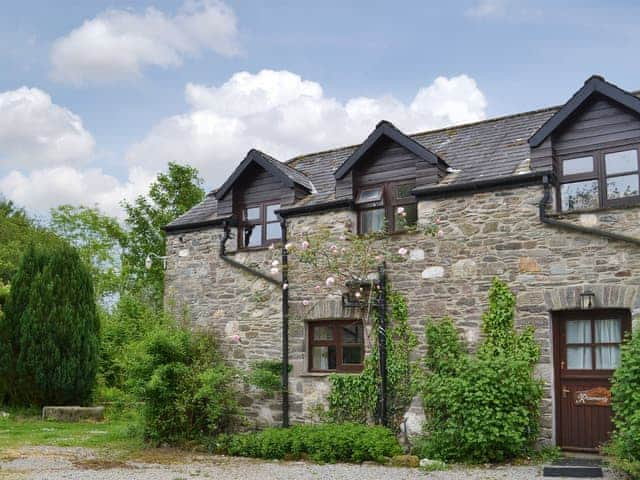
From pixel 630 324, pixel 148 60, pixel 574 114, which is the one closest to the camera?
pixel 630 324

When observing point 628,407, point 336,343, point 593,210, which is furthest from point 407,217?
point 628,407

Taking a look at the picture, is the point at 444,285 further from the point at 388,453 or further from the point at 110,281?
the point at 110,281

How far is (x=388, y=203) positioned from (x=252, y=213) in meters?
3.26

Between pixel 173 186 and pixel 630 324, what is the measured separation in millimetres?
23175

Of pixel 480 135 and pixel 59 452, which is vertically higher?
pixel 480 135

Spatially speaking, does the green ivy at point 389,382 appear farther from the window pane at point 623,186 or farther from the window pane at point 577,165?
the window pane at point 623,186

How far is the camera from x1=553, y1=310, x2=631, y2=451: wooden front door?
1117 cm

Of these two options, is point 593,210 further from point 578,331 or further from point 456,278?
point 456,278

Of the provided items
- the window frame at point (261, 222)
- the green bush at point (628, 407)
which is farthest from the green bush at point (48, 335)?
the green bush at point (628, 407)

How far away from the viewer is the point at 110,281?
107 feet

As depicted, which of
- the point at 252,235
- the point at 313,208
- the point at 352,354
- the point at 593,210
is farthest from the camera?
the point at 252,235

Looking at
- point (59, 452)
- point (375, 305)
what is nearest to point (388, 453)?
point (375, 305)

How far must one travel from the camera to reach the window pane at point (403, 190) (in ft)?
44.0

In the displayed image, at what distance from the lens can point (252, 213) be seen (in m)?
15.5
